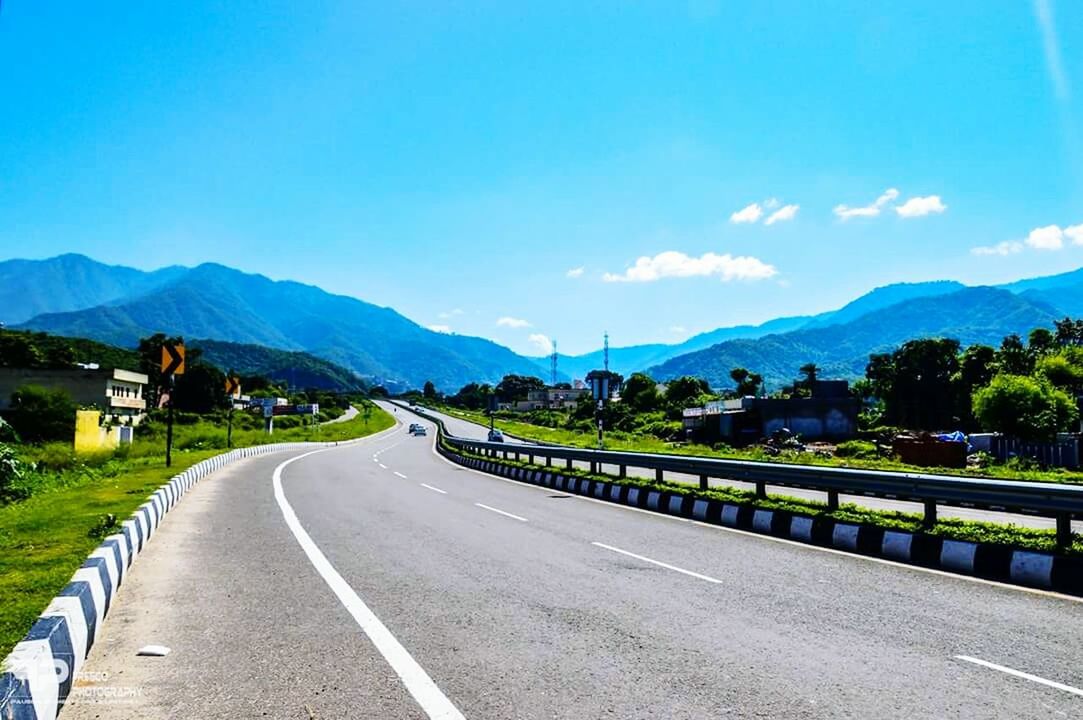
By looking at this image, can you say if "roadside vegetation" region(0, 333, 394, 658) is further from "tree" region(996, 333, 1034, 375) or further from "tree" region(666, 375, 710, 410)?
"tree" region(996, 333, 1034, 375)

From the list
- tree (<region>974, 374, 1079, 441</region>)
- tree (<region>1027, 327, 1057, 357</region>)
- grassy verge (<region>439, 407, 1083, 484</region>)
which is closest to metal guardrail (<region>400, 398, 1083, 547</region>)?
grassy verge (<region>439, 407, 1083, 484</region>)

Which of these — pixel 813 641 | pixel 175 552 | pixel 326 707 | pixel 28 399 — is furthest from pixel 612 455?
pixel 28 399

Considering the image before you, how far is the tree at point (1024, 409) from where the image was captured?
3759cm

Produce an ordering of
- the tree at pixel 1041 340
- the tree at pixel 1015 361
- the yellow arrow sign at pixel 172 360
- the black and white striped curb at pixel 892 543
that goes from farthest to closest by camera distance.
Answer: the tree at pixel 1041 340, the tree at pixel 1015 361, the yellow arrow sign at pixel 172 360, the black and white striped curb at pixel 892 543

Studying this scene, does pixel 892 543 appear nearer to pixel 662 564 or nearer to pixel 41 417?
pixel 662 564

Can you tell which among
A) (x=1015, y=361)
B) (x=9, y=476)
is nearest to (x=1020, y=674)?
(x=9, y=476)

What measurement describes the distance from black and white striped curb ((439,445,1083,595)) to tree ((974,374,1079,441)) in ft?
101

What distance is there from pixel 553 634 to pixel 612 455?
16.6 meters

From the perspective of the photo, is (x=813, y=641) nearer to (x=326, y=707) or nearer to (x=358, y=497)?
(x=326, y=707)

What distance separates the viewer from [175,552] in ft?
35.4

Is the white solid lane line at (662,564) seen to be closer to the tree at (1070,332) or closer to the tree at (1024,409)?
the tree at (1024,409)

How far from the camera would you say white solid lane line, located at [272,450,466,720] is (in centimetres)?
466

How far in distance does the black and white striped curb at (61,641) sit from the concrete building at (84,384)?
249ft

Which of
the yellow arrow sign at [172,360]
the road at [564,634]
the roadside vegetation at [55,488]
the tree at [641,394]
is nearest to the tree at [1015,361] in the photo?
the tree at [641,394]
